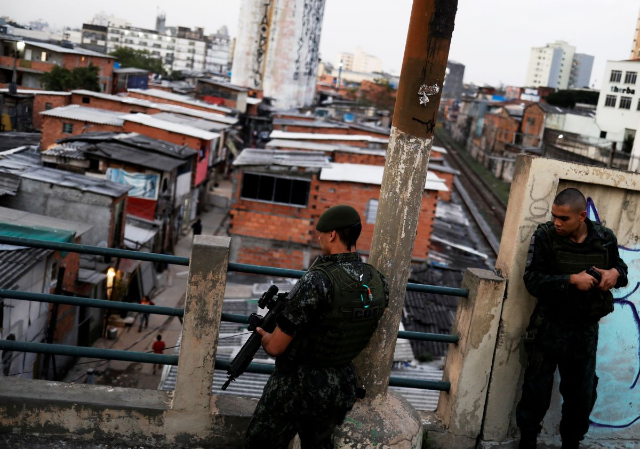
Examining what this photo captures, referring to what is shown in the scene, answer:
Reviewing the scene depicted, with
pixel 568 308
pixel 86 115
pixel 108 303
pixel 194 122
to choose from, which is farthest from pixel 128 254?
pixel 194 122

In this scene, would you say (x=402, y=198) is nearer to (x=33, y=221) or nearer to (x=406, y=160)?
(x=406, y=160)

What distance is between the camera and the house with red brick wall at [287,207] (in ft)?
58.3

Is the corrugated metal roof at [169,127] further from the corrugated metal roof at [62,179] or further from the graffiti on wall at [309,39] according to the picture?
the graffiti on wall at [309,39]

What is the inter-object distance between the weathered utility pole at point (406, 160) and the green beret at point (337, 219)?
0.31 m

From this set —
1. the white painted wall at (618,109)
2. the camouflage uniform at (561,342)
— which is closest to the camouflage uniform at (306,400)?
the camouflage uniform at (561,342)

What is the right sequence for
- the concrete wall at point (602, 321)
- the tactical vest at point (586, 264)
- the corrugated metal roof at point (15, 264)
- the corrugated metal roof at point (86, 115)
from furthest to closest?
the corrugated metal roof at point (86, 115), the corrugated metal roof at point (15, 264), the concrete wall at point (602, 321), the tactical vest at point (586, 264)

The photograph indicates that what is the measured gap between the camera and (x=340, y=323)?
275 centimetres

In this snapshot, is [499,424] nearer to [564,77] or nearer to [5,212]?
Result: [5,212]

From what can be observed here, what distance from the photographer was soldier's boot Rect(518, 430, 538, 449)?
11.6 feet

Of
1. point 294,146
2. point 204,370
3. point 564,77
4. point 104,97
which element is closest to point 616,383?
point 204,370

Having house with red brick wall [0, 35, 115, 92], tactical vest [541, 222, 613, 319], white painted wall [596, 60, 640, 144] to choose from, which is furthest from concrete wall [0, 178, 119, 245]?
white painted wall [596, 60, 640, 144]

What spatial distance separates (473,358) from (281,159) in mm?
15425

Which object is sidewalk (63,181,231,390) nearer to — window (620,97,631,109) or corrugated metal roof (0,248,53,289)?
corrugated metal roof (0,248,53,289)

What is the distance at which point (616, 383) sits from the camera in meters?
3.80
